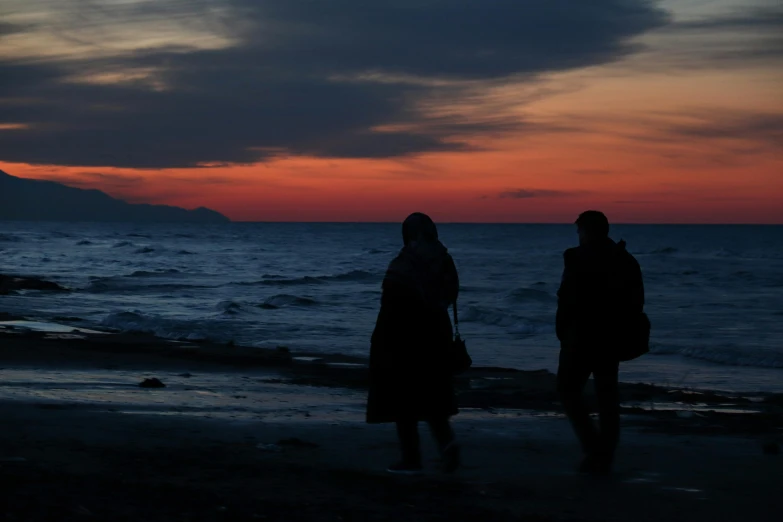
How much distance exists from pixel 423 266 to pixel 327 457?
1.48 metres

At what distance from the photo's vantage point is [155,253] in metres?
66.4

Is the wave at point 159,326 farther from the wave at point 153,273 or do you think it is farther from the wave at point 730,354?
the wave at point 153,273

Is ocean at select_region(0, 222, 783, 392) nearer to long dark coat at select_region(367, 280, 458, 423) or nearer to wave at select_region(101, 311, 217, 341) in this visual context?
wave at select_region(101, 311, 217, 341)

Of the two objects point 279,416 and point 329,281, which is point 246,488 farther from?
point 329,281

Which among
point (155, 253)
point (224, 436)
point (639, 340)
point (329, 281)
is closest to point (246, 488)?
point (224, 436)

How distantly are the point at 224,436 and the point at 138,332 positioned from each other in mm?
11417

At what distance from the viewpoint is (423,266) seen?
511 cm

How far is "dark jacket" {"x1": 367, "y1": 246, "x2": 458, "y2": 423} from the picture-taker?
16.9ft

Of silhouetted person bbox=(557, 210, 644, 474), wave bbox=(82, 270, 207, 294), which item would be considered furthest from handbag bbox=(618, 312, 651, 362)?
wave bbox=(82, 270, 207, 294)

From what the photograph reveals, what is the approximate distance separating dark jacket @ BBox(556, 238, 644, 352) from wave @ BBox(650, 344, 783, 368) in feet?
32.0

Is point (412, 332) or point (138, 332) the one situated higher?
→ point (412, 332)

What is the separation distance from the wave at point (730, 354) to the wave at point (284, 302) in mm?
11982

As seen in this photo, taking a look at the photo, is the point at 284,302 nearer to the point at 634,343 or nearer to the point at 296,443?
the point at 296,443

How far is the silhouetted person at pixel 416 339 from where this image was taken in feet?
16.8
